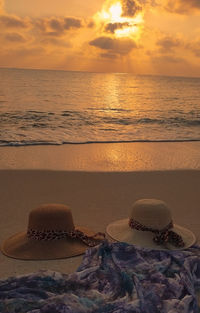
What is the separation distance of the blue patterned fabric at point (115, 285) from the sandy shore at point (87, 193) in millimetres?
419

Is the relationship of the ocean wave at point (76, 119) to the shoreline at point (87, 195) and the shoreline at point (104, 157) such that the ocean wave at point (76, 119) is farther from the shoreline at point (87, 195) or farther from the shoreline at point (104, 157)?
the shoreline at point (87, 195)

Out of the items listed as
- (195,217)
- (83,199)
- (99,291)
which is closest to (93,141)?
(83,199)

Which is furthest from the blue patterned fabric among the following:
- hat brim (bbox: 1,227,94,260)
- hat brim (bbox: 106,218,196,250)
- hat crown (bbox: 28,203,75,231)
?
hat crown (bbox: 28,203,75,231)

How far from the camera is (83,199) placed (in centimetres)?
595

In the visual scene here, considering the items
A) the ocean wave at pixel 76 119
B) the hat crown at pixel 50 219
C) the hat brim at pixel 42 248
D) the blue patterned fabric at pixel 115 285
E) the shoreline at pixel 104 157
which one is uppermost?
the ocean wave at pixel 76 119

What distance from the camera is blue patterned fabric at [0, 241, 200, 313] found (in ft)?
9.08

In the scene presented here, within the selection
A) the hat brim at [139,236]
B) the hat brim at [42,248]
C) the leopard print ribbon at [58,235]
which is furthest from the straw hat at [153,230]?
the hat brim at [42,248]

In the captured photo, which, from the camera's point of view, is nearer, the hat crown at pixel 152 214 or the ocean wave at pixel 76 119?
the hat crown at pixel 152 214

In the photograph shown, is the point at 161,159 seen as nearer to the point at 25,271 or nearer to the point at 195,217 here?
the point at 195,217

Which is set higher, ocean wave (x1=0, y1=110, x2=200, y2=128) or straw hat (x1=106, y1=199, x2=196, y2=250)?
ocean wave (x1=0, y1=110, x2=200, y2=128)

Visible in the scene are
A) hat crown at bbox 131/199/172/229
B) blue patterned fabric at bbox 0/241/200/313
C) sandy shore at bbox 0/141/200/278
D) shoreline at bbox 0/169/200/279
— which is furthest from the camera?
sandy shore at bbox 0/141/200/278

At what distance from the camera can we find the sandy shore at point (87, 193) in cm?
471

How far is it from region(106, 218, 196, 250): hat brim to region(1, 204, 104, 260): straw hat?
31 cm

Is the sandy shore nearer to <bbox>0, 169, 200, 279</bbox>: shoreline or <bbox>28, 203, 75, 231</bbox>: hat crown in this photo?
<bbox>0, 169, 200, 279</bbox>: shoreline
